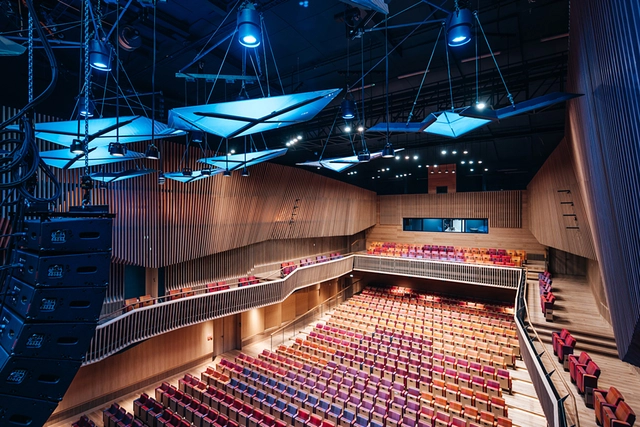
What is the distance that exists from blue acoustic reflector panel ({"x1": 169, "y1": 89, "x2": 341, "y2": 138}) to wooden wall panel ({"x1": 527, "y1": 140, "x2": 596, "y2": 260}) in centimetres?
693

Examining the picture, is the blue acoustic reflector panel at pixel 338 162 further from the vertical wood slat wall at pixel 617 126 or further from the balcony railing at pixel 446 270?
the balcony railing at pixel 446 270

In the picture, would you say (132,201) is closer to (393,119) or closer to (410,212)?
(393,119)

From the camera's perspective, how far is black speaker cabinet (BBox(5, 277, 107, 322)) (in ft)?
7.52

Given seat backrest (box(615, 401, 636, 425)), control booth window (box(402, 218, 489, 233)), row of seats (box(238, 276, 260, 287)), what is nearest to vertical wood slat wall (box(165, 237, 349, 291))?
row of seats (box(238, 276, 260, 287))

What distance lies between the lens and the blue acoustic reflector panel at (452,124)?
18.7 feet

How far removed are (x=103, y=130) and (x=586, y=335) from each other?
1147cm

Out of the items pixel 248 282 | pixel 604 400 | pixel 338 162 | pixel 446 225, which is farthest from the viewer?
pixel 446 225

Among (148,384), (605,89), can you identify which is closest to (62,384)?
(605,89)

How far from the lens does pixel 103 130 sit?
14.5 ft

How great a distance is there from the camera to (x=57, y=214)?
2.51m

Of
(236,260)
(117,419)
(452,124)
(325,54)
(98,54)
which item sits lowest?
(117,419)

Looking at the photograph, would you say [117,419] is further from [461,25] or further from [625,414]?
[461,25]

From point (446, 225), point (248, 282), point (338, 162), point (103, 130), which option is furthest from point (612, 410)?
point (446, 225)

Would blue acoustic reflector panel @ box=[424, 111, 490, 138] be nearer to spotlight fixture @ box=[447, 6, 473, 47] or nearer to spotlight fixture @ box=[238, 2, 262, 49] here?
spotlight fixture @ box=[447, 6, 473, 47]
